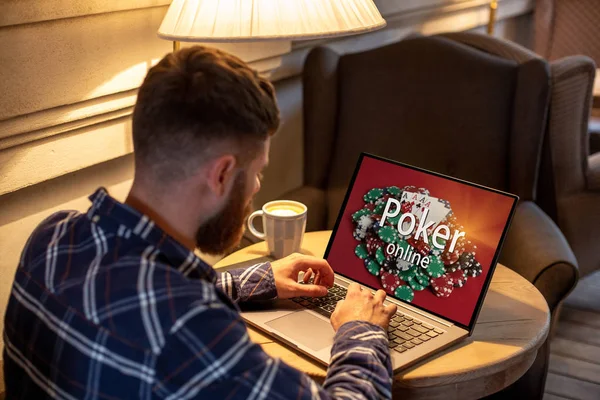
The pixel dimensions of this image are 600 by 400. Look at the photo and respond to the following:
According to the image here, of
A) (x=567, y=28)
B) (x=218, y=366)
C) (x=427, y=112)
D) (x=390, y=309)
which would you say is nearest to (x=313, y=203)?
(x=427, y=112)

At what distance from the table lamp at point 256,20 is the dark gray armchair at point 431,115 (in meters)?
0.72

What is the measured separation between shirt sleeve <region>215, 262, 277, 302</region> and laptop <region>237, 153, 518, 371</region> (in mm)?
27

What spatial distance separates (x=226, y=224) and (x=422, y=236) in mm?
430

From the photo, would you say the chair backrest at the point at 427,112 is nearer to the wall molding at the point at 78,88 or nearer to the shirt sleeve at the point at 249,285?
the wall molding at the point at 78,88

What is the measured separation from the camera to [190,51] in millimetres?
964

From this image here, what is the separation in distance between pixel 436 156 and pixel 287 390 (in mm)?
1332

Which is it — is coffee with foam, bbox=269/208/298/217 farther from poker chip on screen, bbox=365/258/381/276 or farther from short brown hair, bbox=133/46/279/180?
short brown hair, bbox=133/46/279/180

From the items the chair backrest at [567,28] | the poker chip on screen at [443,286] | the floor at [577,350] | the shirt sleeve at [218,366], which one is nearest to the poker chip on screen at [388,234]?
the poker chip on screen at [443,286]

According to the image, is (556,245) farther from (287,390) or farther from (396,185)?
(287,390)

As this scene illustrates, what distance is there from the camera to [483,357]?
1160 millimetres

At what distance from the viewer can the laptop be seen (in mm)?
1210

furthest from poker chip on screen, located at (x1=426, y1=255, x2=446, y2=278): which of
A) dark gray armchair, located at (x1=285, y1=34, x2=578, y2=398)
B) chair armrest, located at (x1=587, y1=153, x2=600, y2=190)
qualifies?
chair armrest, located at (x1=587, y1=153, x2=600, y2=190)

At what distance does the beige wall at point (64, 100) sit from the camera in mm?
1286

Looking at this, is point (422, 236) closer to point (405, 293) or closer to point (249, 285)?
point (405, 293)
